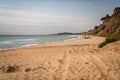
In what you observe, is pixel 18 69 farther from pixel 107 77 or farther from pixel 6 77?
pixel 107 77

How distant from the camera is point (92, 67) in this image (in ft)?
23.0

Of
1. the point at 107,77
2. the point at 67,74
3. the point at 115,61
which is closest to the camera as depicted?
the point at 107,77

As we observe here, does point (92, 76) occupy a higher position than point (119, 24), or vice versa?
point (119, 24)

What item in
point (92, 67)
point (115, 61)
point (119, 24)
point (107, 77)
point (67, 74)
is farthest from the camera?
point (119, 24)

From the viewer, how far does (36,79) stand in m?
5.96

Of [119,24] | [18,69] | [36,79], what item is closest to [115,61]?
[36,79]

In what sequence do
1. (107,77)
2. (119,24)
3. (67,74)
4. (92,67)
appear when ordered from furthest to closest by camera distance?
(119,24), (92,67), (67,74), (107,77)

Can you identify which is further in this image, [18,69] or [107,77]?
[18,69]

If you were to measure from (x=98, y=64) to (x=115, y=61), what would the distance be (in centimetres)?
92

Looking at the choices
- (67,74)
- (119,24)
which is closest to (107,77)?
(67,74)

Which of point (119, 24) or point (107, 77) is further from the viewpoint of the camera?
point (119, 24)

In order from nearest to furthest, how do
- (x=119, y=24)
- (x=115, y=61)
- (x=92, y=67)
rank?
(x=92, y=67), (x=115, y=61), (x=119, y=24)

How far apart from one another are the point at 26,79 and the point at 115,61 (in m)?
4.50

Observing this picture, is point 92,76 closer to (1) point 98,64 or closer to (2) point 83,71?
(2) point 83,71
